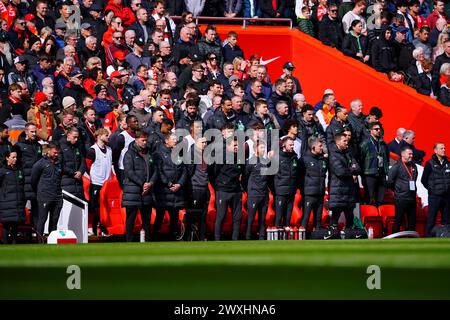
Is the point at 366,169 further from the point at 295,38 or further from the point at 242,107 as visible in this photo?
the point at 295,38

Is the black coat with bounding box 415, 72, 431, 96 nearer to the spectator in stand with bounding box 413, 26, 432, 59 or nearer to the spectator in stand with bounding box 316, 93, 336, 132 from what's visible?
the spectator in stand with bounding box 413, 26, 432, 59

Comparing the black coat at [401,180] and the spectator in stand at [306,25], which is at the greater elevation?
the spectator in stand at [306,25]

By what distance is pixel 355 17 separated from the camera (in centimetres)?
2302

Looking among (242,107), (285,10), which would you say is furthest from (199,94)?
(285,10)

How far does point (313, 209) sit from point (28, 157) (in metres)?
4.25

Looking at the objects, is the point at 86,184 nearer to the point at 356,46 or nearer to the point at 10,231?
the point at 10,231

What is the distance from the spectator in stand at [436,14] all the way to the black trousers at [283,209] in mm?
8558

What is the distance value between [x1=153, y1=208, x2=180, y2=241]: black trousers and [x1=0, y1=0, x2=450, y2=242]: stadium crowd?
0.08 feet

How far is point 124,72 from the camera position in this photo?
19484 millimetres

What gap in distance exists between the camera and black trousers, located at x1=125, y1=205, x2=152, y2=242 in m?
16.4

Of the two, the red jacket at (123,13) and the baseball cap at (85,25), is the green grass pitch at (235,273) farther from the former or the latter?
the red jacket at (123,13)

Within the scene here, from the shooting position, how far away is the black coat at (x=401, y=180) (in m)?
18.2

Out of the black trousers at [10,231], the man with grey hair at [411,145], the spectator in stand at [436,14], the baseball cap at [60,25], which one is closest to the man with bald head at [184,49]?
the baseball cap at [60,25]

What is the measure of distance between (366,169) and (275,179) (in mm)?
1989
